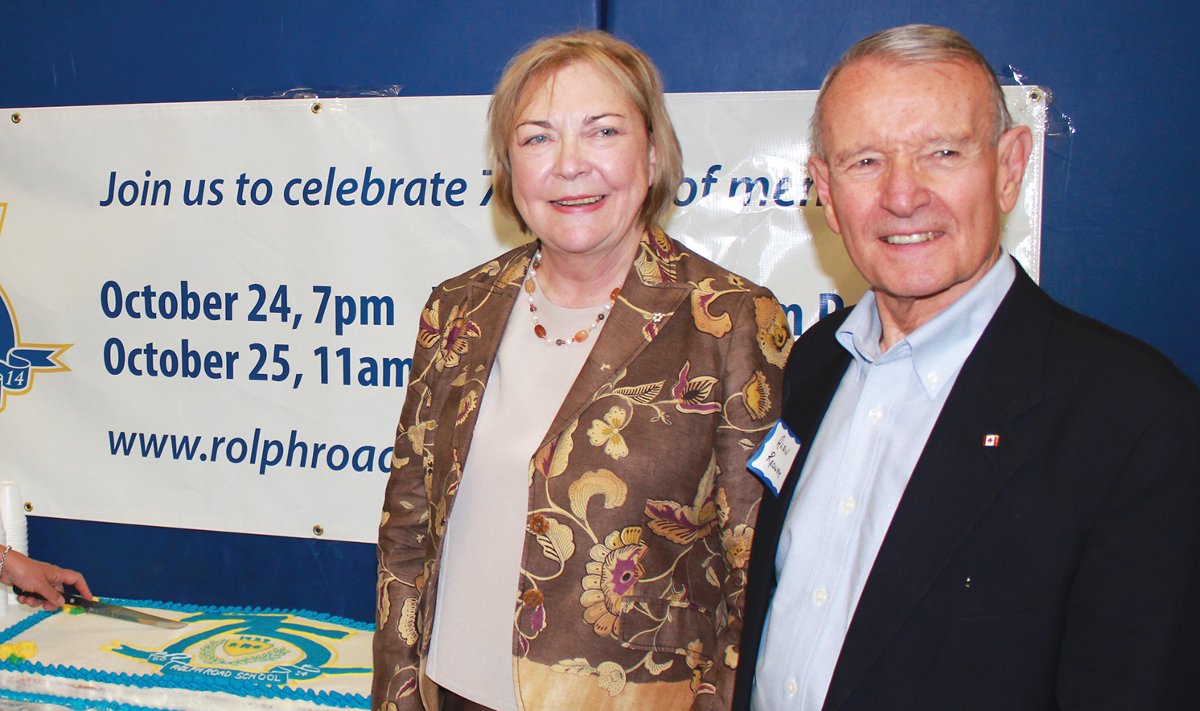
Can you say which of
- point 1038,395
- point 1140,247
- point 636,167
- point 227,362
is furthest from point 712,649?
point 227,362

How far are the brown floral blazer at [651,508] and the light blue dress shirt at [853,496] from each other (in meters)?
0.13

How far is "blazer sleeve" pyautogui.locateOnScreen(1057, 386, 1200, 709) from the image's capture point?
0.85 metres

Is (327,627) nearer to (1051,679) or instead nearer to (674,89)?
(674,89)

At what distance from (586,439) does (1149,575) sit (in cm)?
66

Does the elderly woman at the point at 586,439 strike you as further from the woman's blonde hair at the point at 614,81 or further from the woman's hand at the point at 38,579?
the woman's hand at the point at 38,579

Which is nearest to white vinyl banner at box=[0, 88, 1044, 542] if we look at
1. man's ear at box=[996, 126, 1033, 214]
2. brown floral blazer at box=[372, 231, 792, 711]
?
brown floral blazer at box=[372, 231, 792, 711]

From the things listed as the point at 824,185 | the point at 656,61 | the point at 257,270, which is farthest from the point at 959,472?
the point at 257,270

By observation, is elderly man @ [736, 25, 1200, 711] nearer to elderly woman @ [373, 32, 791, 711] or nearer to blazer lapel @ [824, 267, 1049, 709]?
blazer lapel @ [824, 267, 1049, 709]

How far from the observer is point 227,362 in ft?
7.52

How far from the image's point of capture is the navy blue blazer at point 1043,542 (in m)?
0.86

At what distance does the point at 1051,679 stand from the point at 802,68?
134cm

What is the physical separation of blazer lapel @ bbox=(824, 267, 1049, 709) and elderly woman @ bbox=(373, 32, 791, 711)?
0.27 metres

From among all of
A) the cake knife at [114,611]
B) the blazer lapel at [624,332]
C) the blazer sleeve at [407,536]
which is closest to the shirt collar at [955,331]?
the blazer lapel at [624,332]

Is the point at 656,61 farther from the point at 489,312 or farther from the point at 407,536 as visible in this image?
the point at 407,536
